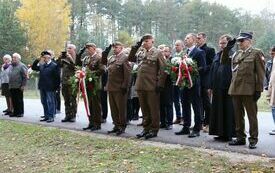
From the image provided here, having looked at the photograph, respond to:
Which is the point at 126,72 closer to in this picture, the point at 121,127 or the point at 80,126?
the point at 121,127

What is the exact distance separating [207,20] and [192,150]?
143 feet

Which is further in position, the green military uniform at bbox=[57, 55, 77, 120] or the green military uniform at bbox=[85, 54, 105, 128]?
the green military uniform at bbox=[57, 55, 77, 120]

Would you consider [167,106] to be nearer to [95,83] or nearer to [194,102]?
[194,102]

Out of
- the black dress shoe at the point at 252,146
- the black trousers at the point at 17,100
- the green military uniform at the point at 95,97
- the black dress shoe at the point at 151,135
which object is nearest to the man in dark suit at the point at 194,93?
the black dress shoe at the point at 151,135

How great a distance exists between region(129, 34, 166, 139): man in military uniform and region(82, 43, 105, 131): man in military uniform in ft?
4.81

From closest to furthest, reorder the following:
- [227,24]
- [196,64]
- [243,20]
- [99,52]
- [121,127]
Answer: [196,64] < [121,127] < [99,52] < [227,24] < [243,20]

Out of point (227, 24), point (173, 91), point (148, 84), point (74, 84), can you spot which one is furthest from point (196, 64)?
point (227, 24)

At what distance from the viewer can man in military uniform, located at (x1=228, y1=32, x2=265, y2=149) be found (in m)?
8.61

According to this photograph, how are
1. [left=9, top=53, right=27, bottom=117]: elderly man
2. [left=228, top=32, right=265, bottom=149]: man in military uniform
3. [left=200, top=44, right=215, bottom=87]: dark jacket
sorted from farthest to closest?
1. [left=9, top=53, right=27, bottom=117]: elderly man
2. [left=200, top=44, right=215, bottom=87]: dark jacket
3. [left=228, top=32, right=265, bottom=149]: man in military uniform

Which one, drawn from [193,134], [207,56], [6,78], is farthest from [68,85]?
[193,134]

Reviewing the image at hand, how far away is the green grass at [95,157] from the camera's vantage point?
7449mm

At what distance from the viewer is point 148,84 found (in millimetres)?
10039

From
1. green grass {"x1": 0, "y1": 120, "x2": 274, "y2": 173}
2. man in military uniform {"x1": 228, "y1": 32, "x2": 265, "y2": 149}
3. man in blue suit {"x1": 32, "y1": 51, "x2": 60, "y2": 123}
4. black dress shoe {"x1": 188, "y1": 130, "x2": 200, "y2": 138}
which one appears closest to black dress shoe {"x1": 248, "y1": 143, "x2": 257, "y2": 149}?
man in military uniform {"x1": 228, "y1": 32, "x2": 265, "y2": 149}

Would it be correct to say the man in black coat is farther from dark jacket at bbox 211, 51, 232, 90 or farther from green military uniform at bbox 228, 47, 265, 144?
green military uniform at bbox 228, 47, 265, 144
